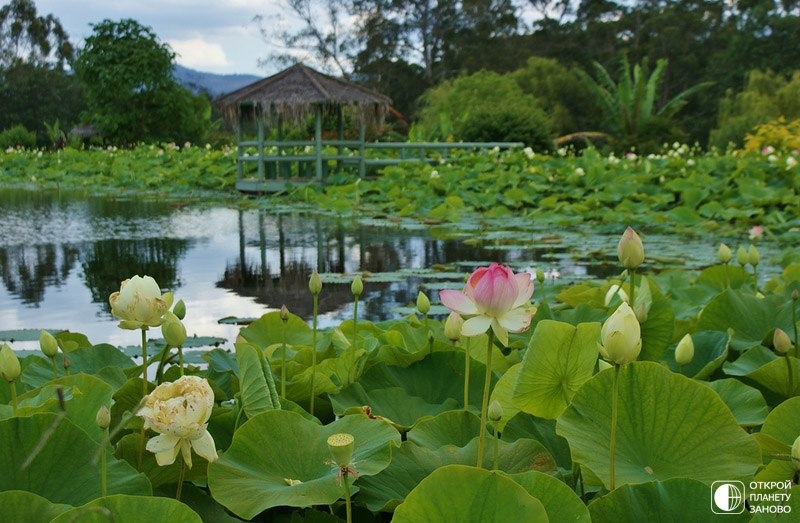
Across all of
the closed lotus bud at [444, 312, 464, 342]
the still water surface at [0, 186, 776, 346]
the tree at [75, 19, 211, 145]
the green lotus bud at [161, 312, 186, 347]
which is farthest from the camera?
the tree at [75, 19, 211, 145]

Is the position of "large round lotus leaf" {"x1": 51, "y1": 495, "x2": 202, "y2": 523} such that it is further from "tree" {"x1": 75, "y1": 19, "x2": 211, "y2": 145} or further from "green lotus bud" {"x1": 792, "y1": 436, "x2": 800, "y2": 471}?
"tree" {"x1": 75, "y1": 19, "x2": 211, "y2": 145}

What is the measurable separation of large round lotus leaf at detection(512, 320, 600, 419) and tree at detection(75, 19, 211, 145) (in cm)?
1757

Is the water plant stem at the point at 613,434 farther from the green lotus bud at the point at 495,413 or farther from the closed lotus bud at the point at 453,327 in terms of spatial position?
the closed lotus bud at the point at 453,327

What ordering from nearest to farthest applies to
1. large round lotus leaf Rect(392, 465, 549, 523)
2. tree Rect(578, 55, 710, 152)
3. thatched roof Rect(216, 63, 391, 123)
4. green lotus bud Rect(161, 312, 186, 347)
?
large round lotus leaf Rect(392, 465, 549, 523) < green lotus bud Rect(161, 312, 186, 347) < thatched roof Rect(216, 63, 391, 123) < tree Rect(578, 55, 710, 152)

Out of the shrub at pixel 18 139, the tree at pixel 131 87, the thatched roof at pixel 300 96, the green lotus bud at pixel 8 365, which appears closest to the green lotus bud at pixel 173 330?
the green lotus bud at pixel 8 365

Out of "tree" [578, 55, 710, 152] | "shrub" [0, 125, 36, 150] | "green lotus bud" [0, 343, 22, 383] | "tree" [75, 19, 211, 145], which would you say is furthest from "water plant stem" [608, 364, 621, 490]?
"shrub" [0, 125, 36, 150]

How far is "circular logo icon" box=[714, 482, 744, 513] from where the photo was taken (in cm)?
56

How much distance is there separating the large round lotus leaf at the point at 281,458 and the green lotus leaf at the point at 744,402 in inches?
15.2

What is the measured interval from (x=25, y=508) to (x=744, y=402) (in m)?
0.69

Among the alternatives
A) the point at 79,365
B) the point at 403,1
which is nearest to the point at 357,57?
the point at 403,1

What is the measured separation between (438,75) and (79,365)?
24.4 metres

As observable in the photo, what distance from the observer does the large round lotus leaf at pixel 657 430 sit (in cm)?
66

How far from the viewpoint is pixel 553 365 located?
0.82m

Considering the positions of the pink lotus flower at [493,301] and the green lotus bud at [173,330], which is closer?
the pink lotus flower at [493,301]
